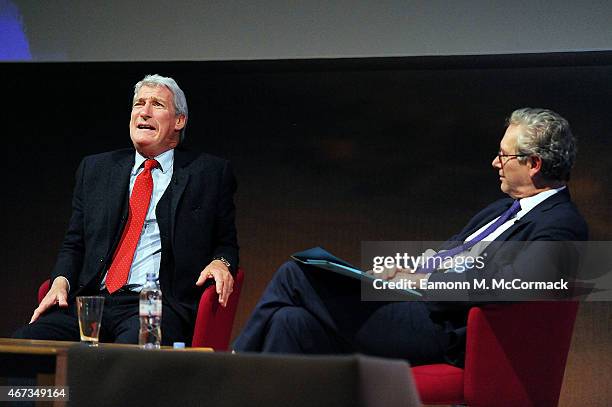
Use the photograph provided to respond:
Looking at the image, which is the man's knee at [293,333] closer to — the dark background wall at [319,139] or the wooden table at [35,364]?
the wooden table at [35,364]

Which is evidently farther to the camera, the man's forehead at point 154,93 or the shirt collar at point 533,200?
the man's forehead at point 154,93

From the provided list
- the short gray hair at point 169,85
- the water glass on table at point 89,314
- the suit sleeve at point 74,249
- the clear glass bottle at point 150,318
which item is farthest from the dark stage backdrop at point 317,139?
the water glass on table at point 89,314

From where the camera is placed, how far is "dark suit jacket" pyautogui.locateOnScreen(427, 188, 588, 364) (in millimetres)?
2648

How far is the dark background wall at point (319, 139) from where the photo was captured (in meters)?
4.41

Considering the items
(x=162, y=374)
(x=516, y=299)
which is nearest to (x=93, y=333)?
(x=516, y=299)

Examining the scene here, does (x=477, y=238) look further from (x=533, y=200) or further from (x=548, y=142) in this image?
(x=548, y=142)

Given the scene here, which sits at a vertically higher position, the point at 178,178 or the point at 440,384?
the point at 178,178

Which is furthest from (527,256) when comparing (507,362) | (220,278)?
(220,278)

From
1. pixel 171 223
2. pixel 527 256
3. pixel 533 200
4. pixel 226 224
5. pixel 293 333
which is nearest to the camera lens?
pixel 293 333

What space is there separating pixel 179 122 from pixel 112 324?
2.96 feet

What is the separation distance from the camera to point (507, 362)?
2.57 m

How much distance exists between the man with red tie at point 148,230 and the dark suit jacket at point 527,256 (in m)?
0.82

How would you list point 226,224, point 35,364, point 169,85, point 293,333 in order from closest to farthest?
point 293,333
point 35,364
point 226,224
point 169,85

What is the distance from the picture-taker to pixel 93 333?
242cm
